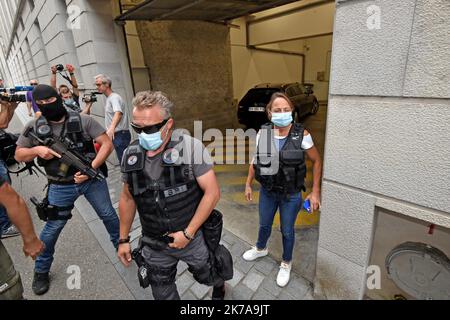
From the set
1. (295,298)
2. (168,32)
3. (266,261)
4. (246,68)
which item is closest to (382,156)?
(295,298)

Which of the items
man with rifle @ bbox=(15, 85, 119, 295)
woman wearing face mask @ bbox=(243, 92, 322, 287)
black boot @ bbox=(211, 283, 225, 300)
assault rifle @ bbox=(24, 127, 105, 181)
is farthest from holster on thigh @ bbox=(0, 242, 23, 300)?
woman wearing face mask @ bbox=(243, 92, 322, 287)

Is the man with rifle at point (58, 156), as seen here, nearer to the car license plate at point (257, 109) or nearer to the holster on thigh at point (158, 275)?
the holster on thigh at point (158, 275)

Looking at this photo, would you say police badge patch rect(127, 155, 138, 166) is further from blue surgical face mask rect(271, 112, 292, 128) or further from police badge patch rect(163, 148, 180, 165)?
blue surgical face mask rect(271, 112, 292, 128)

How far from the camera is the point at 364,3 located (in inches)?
55.0

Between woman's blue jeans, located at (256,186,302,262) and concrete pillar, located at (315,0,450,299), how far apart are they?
327 mm

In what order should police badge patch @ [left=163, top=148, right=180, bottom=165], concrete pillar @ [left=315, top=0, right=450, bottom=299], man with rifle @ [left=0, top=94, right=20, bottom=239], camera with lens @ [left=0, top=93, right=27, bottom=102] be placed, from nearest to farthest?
1. concrete pillar @ [left=315, top=0, right=450, bottom=299]
2. police badge patch @ [left=163, top=148, right=180, bottom=165]
3. camera with lens @ [left=0, top=93, right=27, bottom=102]
4. man with rifle @ [left=0, top=94, right=20, bottom=239]

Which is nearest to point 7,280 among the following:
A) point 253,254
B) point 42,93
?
point 42,93

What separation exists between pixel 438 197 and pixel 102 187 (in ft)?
9.42

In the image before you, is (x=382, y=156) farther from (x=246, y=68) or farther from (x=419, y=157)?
(x=246, y=68)

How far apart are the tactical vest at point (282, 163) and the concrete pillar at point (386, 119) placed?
24 cm

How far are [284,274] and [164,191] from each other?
Answer: 5.33 feet

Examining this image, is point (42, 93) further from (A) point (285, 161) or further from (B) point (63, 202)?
(A) point (285, 161)

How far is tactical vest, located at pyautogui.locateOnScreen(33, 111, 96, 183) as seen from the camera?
2172mm

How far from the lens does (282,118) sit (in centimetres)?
204
